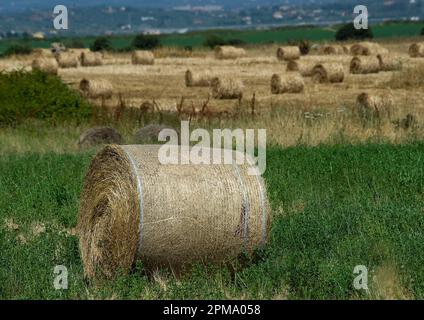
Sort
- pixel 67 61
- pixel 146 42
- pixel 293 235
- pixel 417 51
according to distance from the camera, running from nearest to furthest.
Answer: pixel 293 235
pixel 417 51
pixel 67 61
pixel 146 42

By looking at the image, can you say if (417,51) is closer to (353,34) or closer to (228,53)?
(228,53)

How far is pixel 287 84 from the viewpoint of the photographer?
97.1 ft

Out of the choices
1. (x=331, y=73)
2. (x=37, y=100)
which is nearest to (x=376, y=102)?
(x=37, y=100)

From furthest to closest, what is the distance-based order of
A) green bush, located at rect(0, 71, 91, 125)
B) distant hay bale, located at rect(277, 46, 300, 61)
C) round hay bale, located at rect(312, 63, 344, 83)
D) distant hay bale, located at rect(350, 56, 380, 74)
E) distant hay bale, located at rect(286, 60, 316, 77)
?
distant hay bale, located at rect(277, 46, 300, 61) → distant hay bale, located at rect(350, 56, 380, 74) → distant hay bale, located at rect(286, 60, 316, 77) → round hay bale, located at rect(312, 63, 344, 83) → green bush, located at rect(0, 71, 91, 125)

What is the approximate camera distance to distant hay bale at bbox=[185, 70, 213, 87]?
3288 cm

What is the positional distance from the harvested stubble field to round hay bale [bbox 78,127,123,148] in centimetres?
26

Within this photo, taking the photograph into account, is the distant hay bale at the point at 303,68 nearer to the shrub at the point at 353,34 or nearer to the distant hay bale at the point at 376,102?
the distant hay bale at the point at 376,102

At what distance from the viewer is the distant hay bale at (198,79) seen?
32.9m

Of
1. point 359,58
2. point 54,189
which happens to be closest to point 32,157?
point 54,189

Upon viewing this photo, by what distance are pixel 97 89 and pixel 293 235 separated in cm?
2058

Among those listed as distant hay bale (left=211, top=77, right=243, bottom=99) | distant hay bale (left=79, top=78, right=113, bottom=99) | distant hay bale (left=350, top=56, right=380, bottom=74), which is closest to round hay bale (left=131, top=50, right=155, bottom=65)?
distant hay bale (left=350, top=56, right=380, bottom=74)

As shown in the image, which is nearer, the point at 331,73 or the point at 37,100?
the point at 37,100

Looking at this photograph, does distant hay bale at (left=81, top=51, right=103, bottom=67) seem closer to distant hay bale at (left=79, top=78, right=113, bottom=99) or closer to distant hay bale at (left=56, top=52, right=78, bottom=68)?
distant hay bale at (left=56, top=52, right=78, bottom=68)
